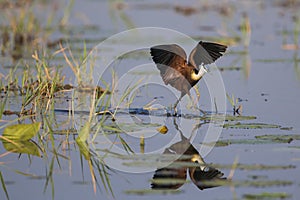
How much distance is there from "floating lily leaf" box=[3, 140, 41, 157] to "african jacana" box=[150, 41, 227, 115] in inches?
61.3

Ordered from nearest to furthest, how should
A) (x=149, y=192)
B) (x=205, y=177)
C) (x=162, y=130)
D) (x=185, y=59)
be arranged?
1. (x=149, y=192)
2. (x=205, y=177)
3. (x=162, y=130)
4. (x=185, y=59)

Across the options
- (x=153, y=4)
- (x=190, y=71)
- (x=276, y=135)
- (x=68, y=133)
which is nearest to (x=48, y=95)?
(x=68, y=133)

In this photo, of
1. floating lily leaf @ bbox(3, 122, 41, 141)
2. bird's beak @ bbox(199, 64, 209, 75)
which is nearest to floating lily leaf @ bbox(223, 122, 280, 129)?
bird's beak @ bbox(199, 64, 209, 75)

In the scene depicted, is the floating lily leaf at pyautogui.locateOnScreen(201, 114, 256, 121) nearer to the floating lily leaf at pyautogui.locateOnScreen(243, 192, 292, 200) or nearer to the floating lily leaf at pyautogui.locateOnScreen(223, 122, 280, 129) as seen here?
the floating lily leaf at pyautogui.locateOnScreen(223, 122, 280, 129)

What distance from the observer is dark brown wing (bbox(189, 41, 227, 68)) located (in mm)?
6582

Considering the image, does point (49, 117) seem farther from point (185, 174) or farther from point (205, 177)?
point (205, 177)

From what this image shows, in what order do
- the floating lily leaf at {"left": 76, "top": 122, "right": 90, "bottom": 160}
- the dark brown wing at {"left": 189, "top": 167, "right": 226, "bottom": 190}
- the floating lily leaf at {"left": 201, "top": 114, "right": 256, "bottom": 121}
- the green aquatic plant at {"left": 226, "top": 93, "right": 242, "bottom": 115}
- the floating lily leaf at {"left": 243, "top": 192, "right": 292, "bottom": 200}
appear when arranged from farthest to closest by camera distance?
the green aquatic plant at {"left": 226, "top": 93, "right": 242, "bottom": 115}, the floating lily leaf at {"left": 201, "top": 114, "right": 256, "bottom": 121}, the floating lily leaf at {"left": 76, "top": 122, "right": 90, "bottom": 160}, the dark brown wing at {"left": 189, "top": 167, "right": 226, "bottom": 190}, the floating lily leaf at {"left": 243, "top": 192, "right": 292, "bottom": 200}

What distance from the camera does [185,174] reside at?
482 centimetres

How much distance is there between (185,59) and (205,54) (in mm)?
191

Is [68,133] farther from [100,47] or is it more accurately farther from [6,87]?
[100,47]

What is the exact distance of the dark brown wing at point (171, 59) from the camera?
6.57m

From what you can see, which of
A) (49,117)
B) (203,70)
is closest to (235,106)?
(203,70)

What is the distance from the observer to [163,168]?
4906 millimetres

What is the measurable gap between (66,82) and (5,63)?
4.10 ft
